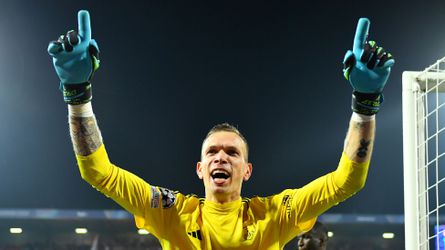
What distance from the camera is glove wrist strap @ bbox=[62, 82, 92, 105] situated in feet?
10.2

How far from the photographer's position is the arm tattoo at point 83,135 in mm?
3209

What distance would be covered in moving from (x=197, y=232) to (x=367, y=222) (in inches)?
531

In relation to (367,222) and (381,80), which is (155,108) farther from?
(381,80)

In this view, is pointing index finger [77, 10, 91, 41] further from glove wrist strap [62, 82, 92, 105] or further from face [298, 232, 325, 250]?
face [298, 232, 325, 250]

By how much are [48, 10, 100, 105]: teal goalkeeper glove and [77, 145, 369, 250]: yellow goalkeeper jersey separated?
0.29 meters

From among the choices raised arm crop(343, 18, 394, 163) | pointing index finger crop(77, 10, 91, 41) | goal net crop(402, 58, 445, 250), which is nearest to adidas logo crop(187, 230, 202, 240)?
raised arm crop(343, 18, 394, 163)

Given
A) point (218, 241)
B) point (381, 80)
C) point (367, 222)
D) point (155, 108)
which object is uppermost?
point (155, 108)

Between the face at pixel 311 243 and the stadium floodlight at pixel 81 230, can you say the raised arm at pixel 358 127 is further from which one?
the stadium floodlight at pixel 81 230

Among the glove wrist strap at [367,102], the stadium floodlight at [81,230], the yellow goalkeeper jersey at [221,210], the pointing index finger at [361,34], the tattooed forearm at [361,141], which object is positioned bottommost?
the yellow goalkeeper jersey at [221,210]

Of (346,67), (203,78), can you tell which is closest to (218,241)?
(346,67)

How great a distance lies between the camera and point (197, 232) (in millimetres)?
3471

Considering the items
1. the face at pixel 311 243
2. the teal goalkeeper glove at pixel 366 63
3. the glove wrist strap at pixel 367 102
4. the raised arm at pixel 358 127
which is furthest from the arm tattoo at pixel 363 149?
the face at pixel 311 243

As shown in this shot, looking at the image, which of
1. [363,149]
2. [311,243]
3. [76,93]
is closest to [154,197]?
[76,93]

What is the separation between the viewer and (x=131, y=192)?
3.38 meters
